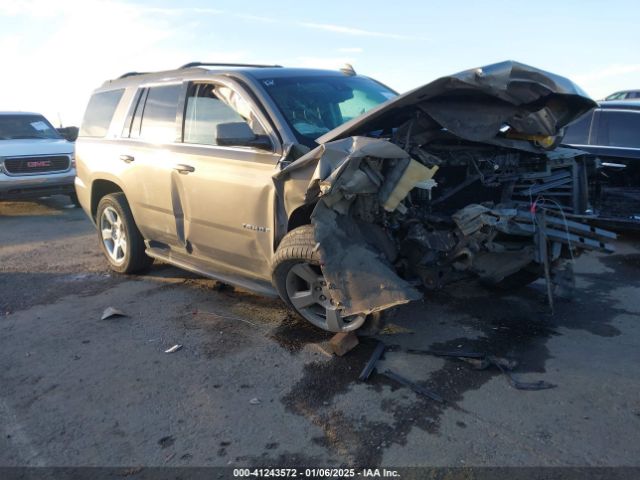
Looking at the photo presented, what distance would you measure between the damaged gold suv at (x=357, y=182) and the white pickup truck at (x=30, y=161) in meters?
5.85

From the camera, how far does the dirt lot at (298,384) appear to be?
271cm

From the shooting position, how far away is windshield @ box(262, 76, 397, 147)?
4.04 meters

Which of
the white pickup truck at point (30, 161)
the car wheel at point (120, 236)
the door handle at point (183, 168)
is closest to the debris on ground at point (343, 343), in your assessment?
the door handle at point (183, 168)

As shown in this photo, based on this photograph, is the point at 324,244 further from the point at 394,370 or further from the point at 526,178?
the point at 526,178

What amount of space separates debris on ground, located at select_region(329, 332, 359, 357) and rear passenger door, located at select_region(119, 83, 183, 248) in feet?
6.36

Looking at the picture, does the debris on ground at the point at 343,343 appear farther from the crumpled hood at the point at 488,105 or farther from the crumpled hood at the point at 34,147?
the crumpled hood at the point at 34,147

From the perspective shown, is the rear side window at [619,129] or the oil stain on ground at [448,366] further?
the rear side window at [619,129]

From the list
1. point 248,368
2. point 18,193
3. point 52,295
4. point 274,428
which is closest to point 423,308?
point 248,368

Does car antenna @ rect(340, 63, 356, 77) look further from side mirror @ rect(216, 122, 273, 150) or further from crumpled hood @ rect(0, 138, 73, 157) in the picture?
crumpled hood @ rect(0, 138, 73, 157)

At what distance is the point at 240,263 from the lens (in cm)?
433

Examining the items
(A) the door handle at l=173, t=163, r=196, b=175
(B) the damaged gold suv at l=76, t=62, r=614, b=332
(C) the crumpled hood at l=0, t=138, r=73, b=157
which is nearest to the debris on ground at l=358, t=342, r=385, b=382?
(B) the damaged gold suv at l=76, t=62, r=614, b=332

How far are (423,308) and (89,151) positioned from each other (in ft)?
13.1

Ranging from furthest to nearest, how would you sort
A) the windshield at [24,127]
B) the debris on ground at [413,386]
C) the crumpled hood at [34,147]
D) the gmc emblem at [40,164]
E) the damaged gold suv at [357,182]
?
the windshield at [24,127] → the gmc emblem at [40,164] → the crumpled hood at [34,147] → the damaged gold suv at [357,182] → the debris on ground at [413,386]

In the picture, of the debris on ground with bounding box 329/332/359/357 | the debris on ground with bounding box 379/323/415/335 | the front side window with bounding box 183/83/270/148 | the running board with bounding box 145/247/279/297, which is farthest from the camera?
the running board with bounding box 145/247/279/297
